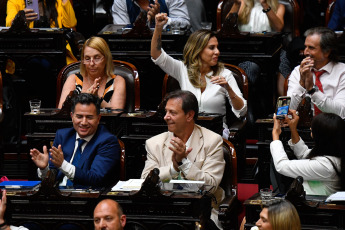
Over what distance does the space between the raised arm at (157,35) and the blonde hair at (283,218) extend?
2.07 metres

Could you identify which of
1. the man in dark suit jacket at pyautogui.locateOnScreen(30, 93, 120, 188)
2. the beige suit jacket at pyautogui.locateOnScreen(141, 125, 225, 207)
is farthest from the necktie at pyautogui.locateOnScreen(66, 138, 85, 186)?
the beige suit jacket at pyautogui.locateOnScreen(141, 125, 225, 207)

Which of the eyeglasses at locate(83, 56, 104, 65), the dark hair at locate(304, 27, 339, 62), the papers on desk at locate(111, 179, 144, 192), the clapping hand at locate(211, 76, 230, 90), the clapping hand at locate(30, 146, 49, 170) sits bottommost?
the papers on desk at locate(111, 179, 144, 192)

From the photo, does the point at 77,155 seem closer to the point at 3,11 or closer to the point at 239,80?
the point at 239,80

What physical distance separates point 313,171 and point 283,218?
27.0 inches

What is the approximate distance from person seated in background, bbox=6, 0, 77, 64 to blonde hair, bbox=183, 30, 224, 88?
1184 millimetres

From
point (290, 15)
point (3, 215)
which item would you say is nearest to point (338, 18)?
point (290, 15)

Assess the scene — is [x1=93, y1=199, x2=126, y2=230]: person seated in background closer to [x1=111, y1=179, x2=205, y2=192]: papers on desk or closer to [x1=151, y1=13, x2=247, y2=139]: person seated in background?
[x1=111, y1=179, x2=205, y2=192]: papers on desk

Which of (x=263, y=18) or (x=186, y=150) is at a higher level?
(x=263, y=18)

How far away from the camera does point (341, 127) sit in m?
4.07

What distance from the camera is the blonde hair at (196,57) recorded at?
210 inches

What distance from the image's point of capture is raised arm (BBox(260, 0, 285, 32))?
6043 mm

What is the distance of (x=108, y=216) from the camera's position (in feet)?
12.3

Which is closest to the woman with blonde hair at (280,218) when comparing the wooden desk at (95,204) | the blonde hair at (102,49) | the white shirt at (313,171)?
the wooden desk at (95,204)

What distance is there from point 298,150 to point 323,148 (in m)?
0.35
